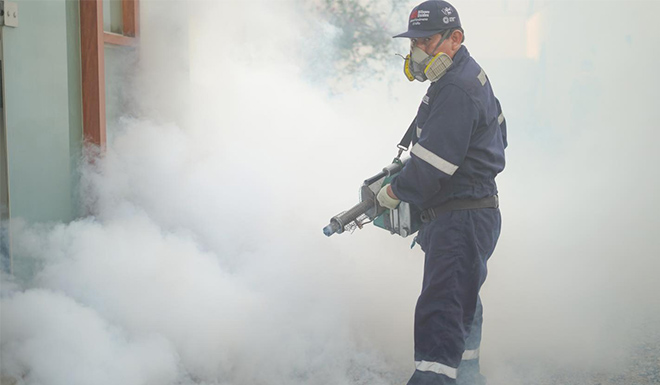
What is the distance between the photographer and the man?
273cm

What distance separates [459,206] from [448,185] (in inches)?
4.0

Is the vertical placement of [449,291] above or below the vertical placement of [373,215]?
below

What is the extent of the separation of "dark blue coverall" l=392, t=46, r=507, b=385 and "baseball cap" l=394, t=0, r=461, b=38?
139 millimetres

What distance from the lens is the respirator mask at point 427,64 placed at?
9.35 feet

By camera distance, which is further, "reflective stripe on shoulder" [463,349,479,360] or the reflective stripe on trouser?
"reflective stripe on shoulder" [463,349,479,360]

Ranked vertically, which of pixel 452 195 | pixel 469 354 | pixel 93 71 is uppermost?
pixel 93 71

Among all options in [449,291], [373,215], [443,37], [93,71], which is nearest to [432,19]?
[443,37]

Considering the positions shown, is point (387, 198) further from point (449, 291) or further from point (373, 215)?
point (449, 291)

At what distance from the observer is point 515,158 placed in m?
6.06

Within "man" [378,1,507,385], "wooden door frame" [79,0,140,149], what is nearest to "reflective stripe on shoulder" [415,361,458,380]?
"man" [378,1,507,385]

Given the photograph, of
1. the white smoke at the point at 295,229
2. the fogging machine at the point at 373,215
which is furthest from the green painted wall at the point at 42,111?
the fogging machine at the point at 373,215

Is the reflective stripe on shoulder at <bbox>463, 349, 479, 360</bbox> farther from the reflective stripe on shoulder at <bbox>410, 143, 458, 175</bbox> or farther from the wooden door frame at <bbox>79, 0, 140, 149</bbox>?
the wooden door frame at <bbox>79, 0, 140, 149</bbox>

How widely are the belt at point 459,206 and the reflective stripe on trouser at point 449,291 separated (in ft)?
0.06

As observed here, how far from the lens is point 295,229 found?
4625 millimetres
